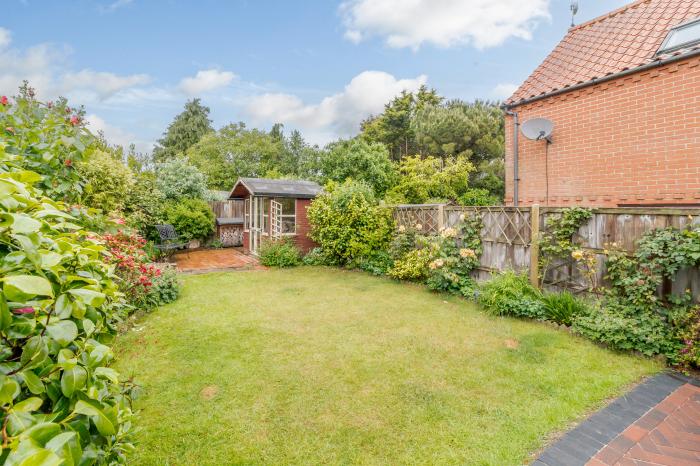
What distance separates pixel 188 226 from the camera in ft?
45.1

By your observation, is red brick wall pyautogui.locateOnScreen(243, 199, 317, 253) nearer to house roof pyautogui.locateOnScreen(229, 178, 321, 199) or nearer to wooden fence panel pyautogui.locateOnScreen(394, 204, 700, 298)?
house roof pyautogui.locateOnScreen(229, 178, 321, 199)

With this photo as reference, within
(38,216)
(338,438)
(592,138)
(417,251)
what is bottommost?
(338,438)

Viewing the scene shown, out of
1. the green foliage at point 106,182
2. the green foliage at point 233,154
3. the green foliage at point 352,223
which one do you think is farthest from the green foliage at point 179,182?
the green foliage at point 233,154

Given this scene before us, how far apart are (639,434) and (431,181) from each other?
50.3 feet

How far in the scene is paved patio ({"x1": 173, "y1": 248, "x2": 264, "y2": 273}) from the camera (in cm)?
1020

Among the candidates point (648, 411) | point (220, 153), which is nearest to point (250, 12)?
point (648, 411)

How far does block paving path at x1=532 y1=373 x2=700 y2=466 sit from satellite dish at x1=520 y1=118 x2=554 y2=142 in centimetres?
542

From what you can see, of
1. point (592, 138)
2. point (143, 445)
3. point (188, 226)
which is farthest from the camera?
point (188, 226)

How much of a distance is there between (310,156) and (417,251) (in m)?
26.2

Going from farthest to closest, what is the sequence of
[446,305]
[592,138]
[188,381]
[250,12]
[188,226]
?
[188,226] < [250,12] < [592,138] < [446,305] < [188,381]

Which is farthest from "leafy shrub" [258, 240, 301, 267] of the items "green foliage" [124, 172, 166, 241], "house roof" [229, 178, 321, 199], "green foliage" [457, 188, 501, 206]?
"green foliage" [457, 188, 501, 206]

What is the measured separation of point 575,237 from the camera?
18.1 feet

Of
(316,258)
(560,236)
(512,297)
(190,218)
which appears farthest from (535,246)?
(190,218)

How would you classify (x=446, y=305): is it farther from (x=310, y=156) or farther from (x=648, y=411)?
(x=310, y=156)
